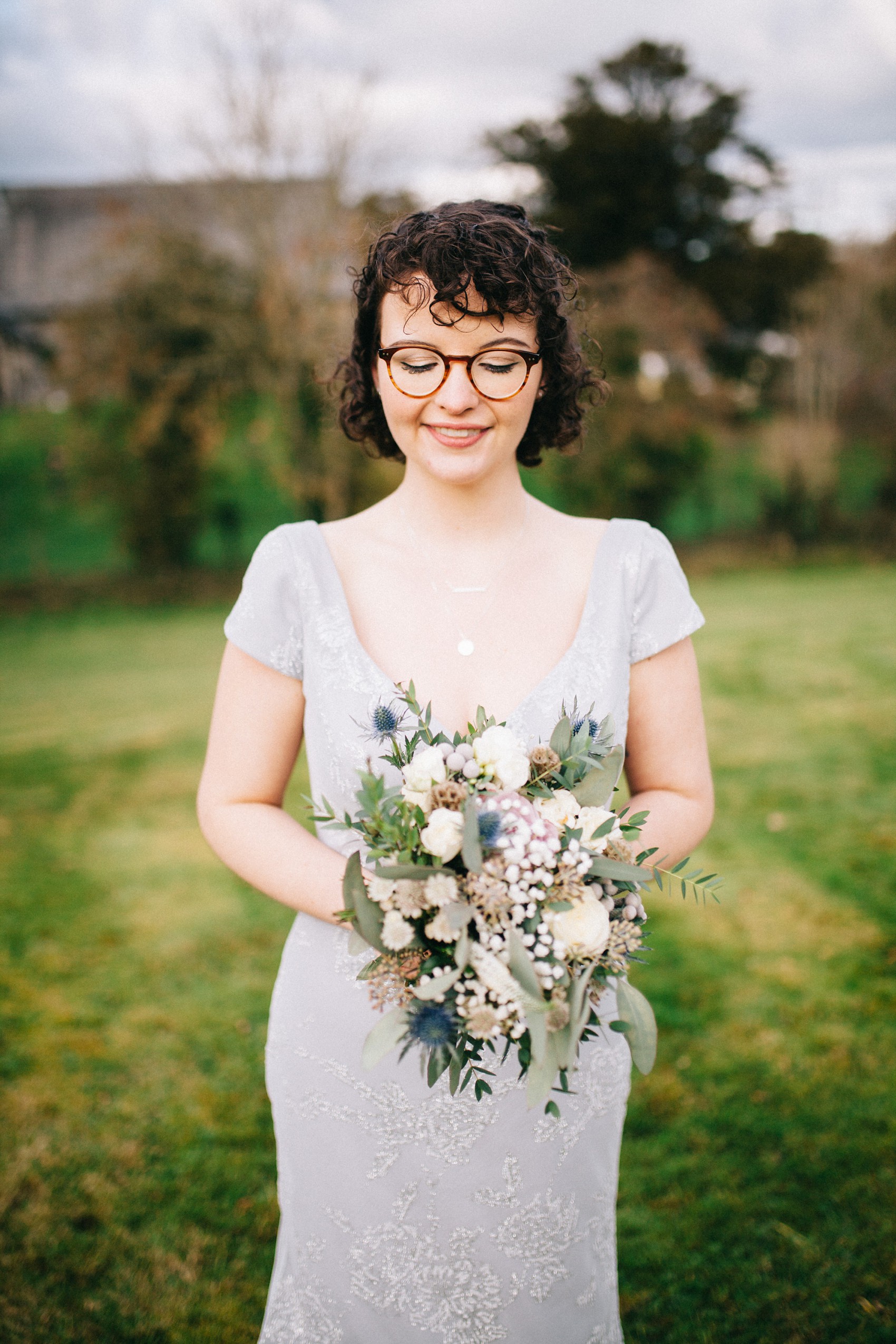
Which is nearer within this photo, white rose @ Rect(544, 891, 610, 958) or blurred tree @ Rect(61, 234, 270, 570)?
white rose @ Rect(544, 891, 610, 958)

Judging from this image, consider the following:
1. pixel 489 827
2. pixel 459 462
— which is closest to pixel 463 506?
pixel 459 462

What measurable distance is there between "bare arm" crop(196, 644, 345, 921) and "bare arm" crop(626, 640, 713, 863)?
2.26 ft

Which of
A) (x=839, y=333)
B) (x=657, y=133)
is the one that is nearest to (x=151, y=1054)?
(x=839, y=333)

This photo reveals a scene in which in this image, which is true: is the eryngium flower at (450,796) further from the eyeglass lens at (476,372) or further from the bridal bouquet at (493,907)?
the eyeglass lens at (476,372)

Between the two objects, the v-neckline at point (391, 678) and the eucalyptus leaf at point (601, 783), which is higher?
the v-neckline at point (391, 678)

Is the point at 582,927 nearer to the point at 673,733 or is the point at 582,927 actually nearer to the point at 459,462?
the point at 673,733

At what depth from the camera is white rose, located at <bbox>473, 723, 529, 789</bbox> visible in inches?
52.6

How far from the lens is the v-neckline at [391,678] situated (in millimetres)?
1744

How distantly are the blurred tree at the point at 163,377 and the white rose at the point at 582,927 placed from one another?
16.3 metres

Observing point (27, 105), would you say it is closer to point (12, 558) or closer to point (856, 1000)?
point (12, 558)

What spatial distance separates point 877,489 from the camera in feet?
61.5

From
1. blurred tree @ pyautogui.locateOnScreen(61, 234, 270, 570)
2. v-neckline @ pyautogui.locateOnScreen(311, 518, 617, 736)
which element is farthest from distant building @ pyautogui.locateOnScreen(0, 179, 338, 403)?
v-neckline @ pyautogui.locateOnScreen(311, 518, 617, 736)

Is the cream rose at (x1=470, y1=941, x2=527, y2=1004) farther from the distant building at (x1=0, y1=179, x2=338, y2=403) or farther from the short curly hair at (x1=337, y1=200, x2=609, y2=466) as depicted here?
the distant building at (x1=0, y1=179, x2=338, y2=403)

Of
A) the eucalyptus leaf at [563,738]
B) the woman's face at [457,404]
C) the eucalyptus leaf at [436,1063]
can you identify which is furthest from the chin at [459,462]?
the eucalyptus leaf at [436,1063]
